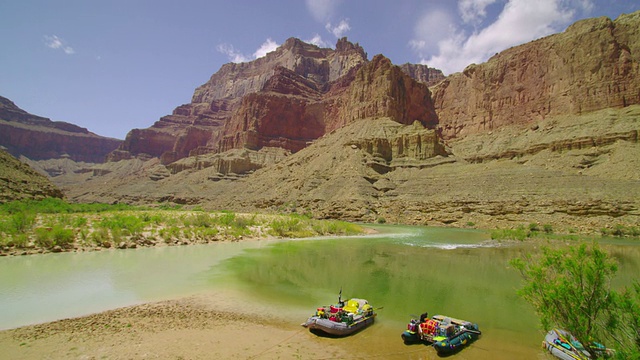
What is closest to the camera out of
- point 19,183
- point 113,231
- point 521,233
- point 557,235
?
point 113,231

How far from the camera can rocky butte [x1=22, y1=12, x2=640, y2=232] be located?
49906 millimetres

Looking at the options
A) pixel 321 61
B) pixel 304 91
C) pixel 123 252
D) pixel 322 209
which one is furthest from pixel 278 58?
pixel 123 252

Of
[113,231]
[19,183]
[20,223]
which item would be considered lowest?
[113,231]

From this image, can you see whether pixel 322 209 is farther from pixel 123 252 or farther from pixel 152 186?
pixel 152 186

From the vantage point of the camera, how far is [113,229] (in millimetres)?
25547

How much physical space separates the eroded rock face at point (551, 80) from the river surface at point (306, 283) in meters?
67.7

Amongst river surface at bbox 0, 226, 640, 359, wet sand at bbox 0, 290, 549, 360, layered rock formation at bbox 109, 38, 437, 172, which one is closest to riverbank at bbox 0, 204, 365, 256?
river surface at bbox 0, 226, 640, 359

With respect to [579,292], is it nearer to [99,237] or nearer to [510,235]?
[99,237]

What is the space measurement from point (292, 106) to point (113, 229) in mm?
118586

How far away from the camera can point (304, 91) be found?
15312 centimetres

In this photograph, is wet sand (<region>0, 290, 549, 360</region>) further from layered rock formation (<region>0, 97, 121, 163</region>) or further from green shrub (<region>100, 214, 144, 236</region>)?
layered rock formation (<region>0, 97, 121, 163</region>)

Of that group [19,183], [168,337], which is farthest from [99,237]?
[19,183]

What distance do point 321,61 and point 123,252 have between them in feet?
564

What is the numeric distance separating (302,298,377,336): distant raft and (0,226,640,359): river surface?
0.32 meters
